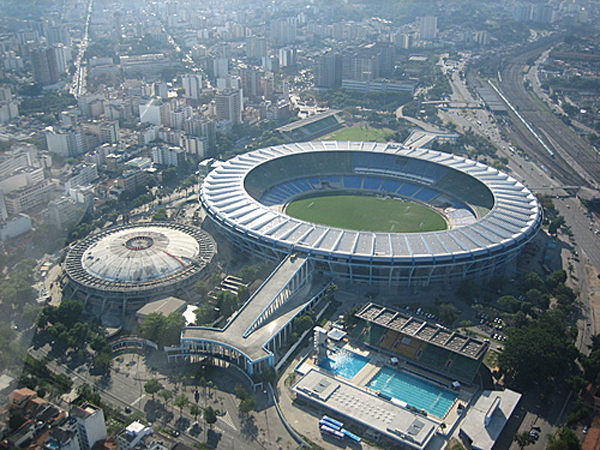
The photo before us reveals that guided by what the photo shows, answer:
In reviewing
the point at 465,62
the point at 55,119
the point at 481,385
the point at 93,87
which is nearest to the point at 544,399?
the point at 481,385

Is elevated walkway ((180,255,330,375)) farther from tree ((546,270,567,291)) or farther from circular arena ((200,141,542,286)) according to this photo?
tree ((546,270,567,291))

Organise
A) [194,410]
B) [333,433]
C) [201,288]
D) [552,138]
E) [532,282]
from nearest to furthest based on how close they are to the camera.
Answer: [333,433] < [194,410] < [201,288] < [532,282] < [552,138]

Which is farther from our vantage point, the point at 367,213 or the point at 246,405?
the point at 367,213

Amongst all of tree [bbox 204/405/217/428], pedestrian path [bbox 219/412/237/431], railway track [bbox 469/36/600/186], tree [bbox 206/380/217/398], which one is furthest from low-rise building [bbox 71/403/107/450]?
railway track [bbox 469/36/600/186]

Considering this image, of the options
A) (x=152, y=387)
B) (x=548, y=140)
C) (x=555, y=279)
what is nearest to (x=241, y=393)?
(x=152, y=387)

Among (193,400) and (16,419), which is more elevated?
(16,419)

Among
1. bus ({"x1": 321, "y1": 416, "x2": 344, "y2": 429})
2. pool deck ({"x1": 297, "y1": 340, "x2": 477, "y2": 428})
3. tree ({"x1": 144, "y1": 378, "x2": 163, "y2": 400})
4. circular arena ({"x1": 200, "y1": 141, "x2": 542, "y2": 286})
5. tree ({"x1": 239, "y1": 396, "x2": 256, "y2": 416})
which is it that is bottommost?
pool deck ({"x1": 297, "y1": 340, "x2": 477, "y2": 428})

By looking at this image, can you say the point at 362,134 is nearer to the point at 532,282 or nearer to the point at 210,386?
the point at 532,282
